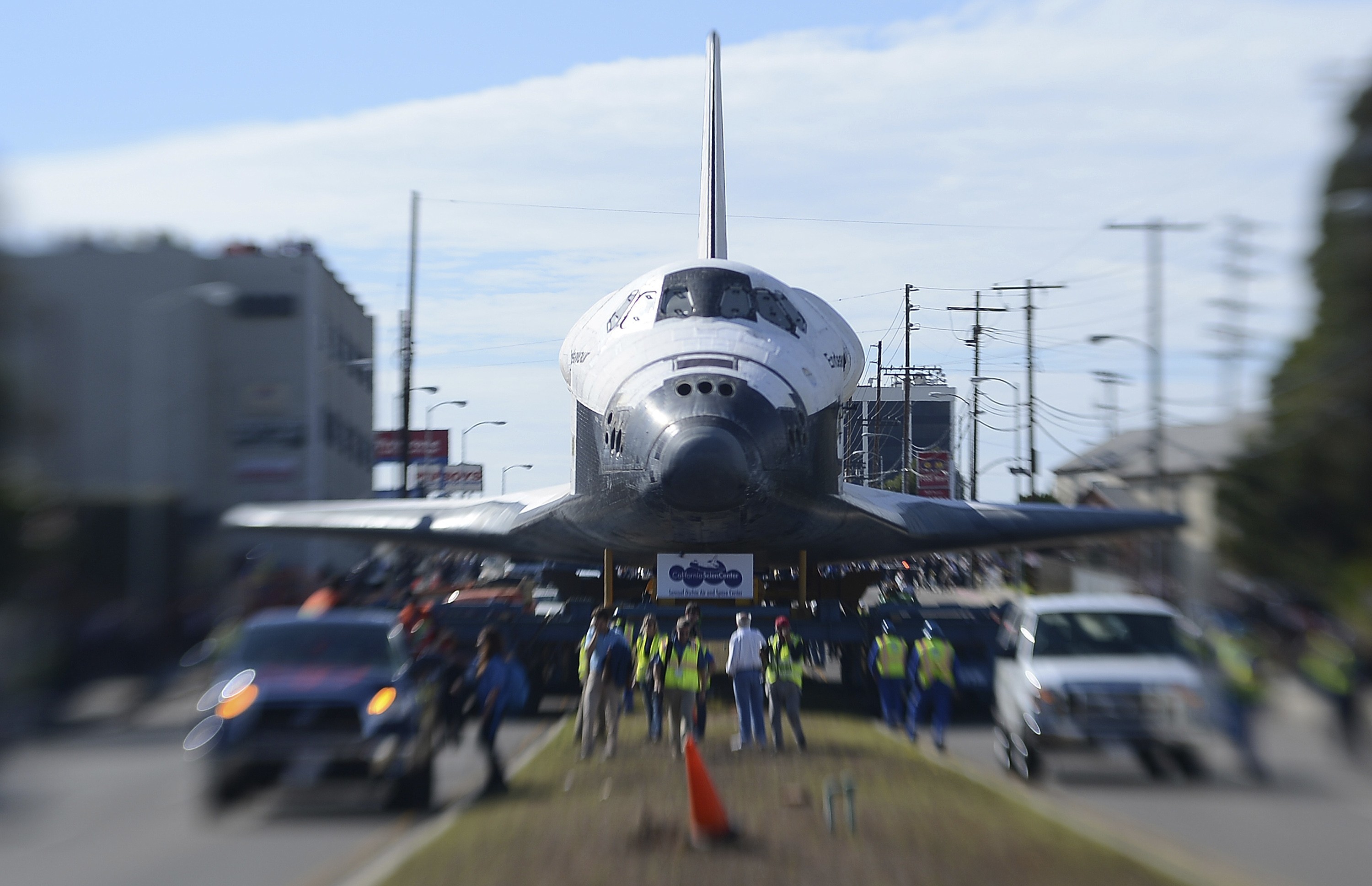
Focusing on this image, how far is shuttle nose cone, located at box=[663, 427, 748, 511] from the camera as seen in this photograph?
38.5 feet

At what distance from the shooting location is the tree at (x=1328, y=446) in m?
3.90

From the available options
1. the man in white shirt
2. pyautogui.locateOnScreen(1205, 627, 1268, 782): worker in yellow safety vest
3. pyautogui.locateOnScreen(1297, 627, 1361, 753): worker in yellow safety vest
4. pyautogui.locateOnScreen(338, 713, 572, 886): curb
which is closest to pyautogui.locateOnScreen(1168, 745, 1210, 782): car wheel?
pyautogui.locateOnScreen(1205, 627, 1268, 782): worker in yellow safety vest

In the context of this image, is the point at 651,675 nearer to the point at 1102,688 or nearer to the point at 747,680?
the point at 747,680

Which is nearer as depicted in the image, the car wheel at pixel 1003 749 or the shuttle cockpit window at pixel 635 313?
the car wheel at pixel 1003 749

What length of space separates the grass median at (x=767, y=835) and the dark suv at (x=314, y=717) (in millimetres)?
681

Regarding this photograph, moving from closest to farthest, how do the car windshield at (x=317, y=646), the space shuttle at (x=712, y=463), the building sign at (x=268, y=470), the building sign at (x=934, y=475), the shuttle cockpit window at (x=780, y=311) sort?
the building sign at (x=268, y=470) < the car windshield at (x=317, y=646) < the space shuttle at (x=712, y=463) < the shuttle cockpit window at (x=780, y=311) < the building sign at (x=934, y=475)

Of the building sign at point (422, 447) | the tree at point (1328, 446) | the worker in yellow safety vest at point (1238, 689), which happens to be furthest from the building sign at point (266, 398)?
the building sign at point (422, 447)

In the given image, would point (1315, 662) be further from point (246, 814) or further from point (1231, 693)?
point (246, 814)

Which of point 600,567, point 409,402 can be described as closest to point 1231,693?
point 600,567

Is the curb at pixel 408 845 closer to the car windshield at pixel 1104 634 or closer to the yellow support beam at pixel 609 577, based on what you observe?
the car windshield at pixel 1104 634

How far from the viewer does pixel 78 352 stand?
Answer: 3871 mm

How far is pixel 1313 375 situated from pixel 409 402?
1104 inches

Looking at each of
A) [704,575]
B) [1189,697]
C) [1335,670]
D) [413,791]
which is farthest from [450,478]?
[1335,670]

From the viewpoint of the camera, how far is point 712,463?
38.4 feet
